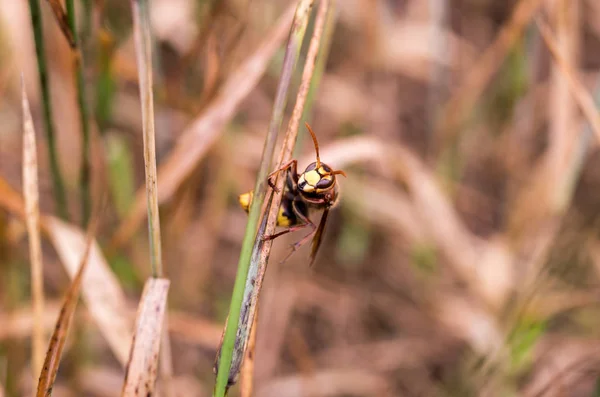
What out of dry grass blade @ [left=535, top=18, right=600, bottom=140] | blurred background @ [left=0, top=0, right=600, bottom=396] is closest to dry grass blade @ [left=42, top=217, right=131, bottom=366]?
blurred background @ [left=0, top=0, right=600, bottom=396]

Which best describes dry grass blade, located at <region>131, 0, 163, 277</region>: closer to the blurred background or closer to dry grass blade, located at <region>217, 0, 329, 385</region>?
dry grass blade, located at <region>217, 0, 329, 385</region>

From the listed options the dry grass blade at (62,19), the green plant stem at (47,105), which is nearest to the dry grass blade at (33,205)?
the green plant stem at (47,105)

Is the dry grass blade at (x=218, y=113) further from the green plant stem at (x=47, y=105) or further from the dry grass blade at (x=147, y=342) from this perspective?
the dry grass blade at (x=147, y=342)

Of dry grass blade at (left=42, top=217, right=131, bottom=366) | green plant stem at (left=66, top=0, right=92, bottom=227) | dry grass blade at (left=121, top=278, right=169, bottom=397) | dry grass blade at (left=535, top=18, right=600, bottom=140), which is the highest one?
green plant stem at (left=66, top=0, right=92, bottom=227)

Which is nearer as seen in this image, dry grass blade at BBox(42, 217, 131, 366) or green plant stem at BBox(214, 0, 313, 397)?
green plant stem at BBox(214, 0, 313, 397)

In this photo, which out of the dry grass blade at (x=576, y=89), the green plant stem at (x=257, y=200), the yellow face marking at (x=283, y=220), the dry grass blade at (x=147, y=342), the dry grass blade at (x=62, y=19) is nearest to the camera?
the green plant stem at (x=257, y=200)

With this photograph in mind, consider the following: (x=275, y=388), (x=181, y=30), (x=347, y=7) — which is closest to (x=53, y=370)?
(x=275, y=388)

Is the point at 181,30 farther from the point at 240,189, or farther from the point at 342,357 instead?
the point at 342,357
